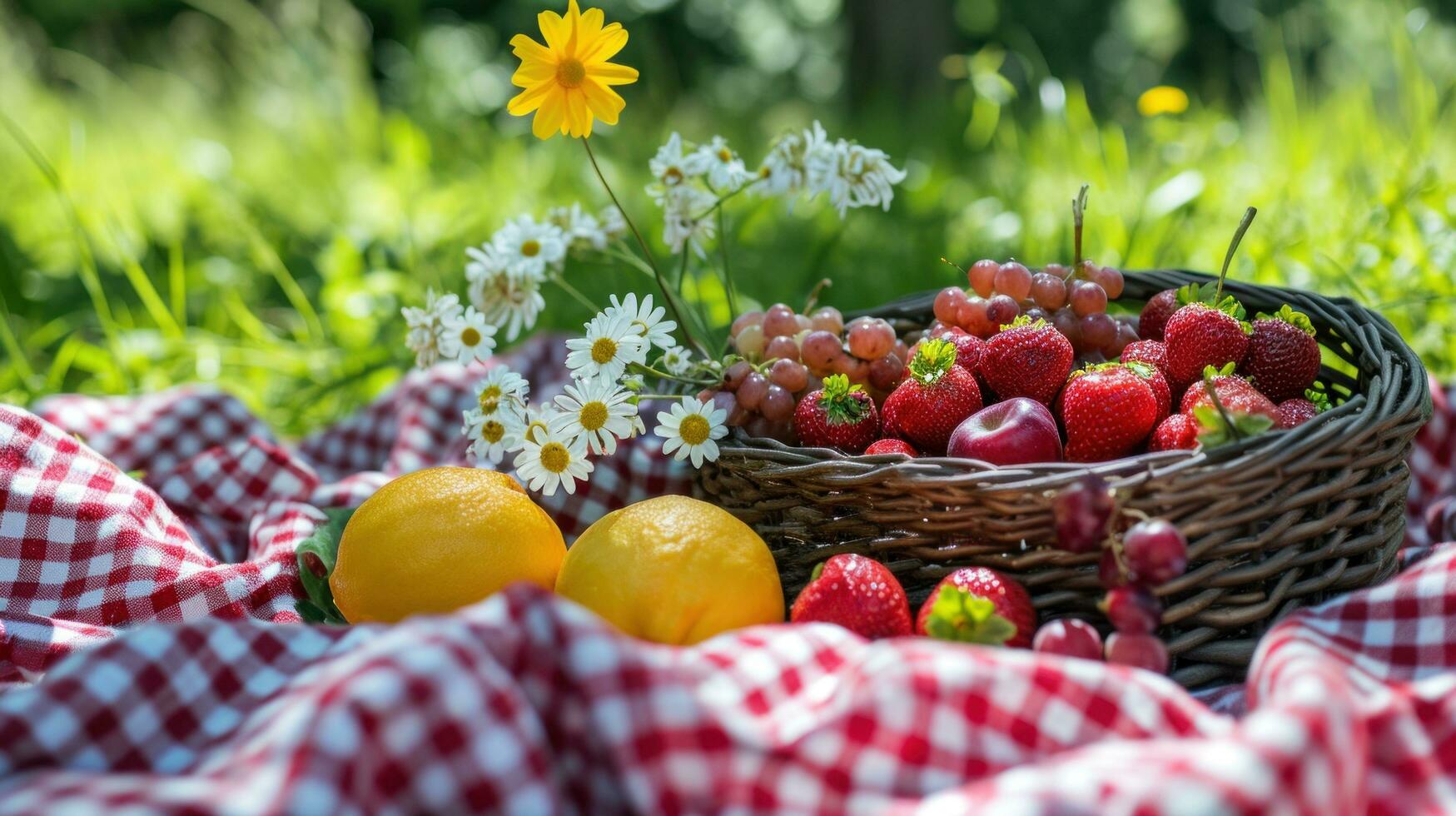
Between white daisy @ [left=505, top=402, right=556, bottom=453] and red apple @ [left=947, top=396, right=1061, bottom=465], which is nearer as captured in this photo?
red apple @ [left=947, top=396, right=1061, bottom=465]

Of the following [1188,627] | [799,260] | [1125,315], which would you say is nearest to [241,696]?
[1188,627]

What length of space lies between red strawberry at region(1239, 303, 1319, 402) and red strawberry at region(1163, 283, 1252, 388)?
18mm

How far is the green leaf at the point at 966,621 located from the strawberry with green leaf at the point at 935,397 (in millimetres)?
263

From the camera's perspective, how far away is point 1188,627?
1.10 m

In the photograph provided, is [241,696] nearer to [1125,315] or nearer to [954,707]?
[954,707]

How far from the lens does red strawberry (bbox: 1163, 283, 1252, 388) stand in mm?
1193

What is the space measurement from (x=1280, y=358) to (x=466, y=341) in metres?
0.95

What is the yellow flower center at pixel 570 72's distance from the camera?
1221 millimetres

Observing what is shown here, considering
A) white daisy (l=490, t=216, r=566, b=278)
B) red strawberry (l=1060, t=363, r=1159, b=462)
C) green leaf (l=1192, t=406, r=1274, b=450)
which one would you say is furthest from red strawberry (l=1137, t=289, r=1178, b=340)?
white daisy (l=490, t=216, r=566, b=278)

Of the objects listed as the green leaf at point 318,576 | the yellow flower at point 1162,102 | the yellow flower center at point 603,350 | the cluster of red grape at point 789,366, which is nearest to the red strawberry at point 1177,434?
the cluster of red grape at point 789,366

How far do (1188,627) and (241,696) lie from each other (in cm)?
89

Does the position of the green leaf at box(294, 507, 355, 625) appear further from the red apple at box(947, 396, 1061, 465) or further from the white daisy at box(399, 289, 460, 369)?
the red apple at box(947, 396, 1061, 465)

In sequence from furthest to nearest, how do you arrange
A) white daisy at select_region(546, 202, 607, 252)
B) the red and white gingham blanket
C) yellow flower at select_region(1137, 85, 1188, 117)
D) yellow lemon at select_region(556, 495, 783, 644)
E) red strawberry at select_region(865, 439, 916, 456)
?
1. yellow flower at select_region(1137, 85, 1188, 117)
2. white daisy at select_region(546, 202, 607, 252)
3. red strawberry at select_region(865, 439, 916, 456)
4. yellow lemon at select_region(556, 495, 783, 644)
5. the red and white gingham blanket

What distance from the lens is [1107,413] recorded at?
113cm
